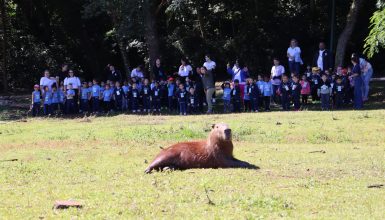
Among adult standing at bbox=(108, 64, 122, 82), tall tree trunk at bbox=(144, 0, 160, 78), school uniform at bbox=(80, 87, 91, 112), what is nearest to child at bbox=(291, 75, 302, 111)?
tall tree trunk at bbox=(144, 0, 160, 78)

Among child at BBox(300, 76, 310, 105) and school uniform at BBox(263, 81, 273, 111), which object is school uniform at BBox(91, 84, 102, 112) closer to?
school uniform at BBox(263, 81, 273, 111)

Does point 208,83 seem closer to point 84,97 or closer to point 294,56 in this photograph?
point 294,56

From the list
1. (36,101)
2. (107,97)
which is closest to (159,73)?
(107,97)

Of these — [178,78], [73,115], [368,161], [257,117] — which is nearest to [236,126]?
[257,117]

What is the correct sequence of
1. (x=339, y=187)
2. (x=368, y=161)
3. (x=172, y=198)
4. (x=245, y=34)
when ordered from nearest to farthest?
(x=172, y=198)
(x=339, y=187)
(x=368, y=161)
(x=245, y=34)

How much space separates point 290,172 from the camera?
10.1m

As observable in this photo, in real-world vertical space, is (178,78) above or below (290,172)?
above

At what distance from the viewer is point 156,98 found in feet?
76.9

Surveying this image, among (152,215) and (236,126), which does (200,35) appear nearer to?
(236,126)

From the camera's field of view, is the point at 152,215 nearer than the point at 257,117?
Yes

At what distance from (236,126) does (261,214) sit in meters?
9.47

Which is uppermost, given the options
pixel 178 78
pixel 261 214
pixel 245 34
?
pixel 245 34

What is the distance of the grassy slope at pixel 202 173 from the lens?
7543 mm

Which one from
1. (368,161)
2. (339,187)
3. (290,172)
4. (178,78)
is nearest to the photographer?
(339,187)
